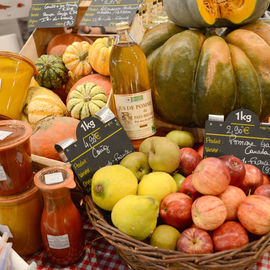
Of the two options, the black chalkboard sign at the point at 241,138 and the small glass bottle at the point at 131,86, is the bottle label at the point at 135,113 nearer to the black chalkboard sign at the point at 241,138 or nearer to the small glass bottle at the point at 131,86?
the small glass bottle at the point at 131,86

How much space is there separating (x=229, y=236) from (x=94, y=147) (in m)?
0.54

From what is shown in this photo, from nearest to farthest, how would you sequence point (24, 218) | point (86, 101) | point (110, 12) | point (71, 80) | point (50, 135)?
point (24, 218)
point (50, 135)
point (86, 101)
point (110, 12)
point (71, 80)

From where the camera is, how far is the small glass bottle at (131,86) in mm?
1236

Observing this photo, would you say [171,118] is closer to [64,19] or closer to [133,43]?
[133,43]

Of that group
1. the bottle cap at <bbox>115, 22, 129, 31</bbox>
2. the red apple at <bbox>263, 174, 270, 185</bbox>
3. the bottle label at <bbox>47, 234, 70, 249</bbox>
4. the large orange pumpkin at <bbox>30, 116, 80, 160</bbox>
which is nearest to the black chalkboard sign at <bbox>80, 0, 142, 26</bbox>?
the bottle cap at <bbox>115, 22, 129, 31</bbox>

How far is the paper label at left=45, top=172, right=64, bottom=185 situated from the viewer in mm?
872

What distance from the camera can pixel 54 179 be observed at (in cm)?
88

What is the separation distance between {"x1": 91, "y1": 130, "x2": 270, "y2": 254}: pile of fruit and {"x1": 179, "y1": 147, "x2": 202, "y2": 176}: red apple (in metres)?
0.04

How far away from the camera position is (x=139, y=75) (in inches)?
49.7

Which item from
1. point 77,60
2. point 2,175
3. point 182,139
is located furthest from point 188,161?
point 77,60

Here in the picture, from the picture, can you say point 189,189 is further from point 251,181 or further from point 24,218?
point 24,218

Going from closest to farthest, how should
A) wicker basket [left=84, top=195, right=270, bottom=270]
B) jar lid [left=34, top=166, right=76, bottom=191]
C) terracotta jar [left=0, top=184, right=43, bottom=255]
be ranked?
wicker basket [left=84, top=195, right=270, bottom=270], jar lid [left=34, top=166, right=76, bottom=191], terracotta jar [left=0, top=184, right=43, bottom=255]

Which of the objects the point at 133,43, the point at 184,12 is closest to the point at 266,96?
the point at 184,12

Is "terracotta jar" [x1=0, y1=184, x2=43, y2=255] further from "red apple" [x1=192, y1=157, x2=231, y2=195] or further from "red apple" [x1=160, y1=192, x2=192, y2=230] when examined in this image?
"red apple" [x1=192, y1=157, x2=231, y2=195]
